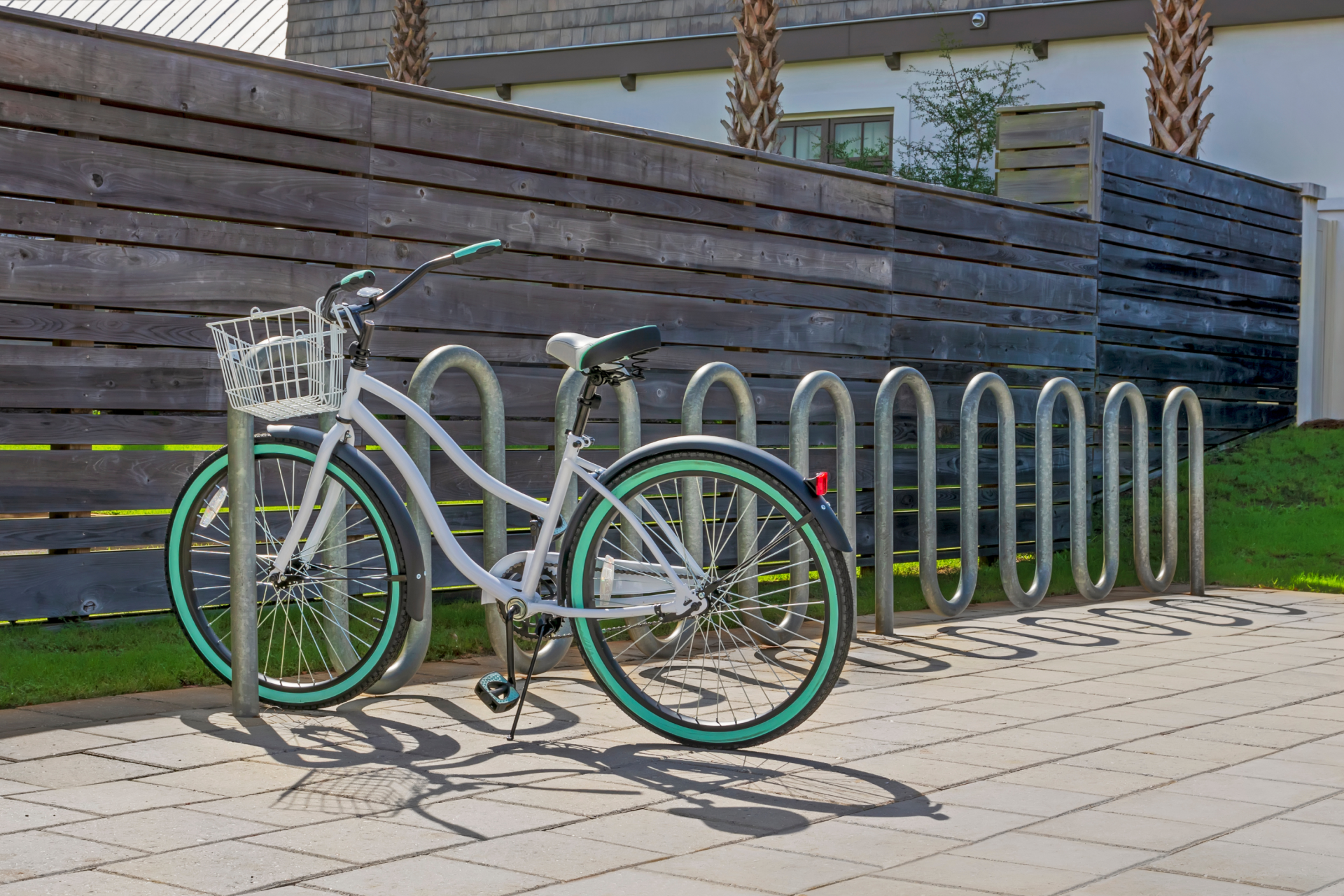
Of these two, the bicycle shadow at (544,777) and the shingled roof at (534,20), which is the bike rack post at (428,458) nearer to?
the bicycle shadow at (544,777)

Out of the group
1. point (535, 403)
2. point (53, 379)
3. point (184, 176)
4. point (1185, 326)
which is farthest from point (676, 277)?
point (1185, 326)

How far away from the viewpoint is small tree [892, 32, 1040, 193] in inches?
614

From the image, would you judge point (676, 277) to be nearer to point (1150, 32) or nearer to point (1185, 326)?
point (1185, 326)

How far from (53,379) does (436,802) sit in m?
2.53

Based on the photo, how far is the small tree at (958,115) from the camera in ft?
51.2

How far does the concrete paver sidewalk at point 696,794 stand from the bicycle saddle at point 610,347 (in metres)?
1.02

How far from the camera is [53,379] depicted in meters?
5.36

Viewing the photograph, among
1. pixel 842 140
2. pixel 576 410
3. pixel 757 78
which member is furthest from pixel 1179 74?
pixel 576 410

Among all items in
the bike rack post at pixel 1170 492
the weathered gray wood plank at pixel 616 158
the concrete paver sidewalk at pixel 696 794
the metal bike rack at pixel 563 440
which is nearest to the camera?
the concrete paver sidewalk at pixel 696 794

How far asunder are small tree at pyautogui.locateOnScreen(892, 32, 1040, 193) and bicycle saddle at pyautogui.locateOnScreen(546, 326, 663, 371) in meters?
11.3

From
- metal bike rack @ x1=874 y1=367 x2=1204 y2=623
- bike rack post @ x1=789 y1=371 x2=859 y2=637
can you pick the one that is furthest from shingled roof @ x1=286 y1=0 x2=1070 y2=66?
bike rack post @ x1=789 y1=371 x2=859 y2=637

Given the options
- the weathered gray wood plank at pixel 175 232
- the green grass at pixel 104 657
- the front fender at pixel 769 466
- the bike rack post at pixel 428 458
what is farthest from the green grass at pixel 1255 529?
the front fender at pixel 769 466

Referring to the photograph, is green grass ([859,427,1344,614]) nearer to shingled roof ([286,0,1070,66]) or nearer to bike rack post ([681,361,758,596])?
bike rack post ([681,361,758,596])

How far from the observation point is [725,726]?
4.27 metres
